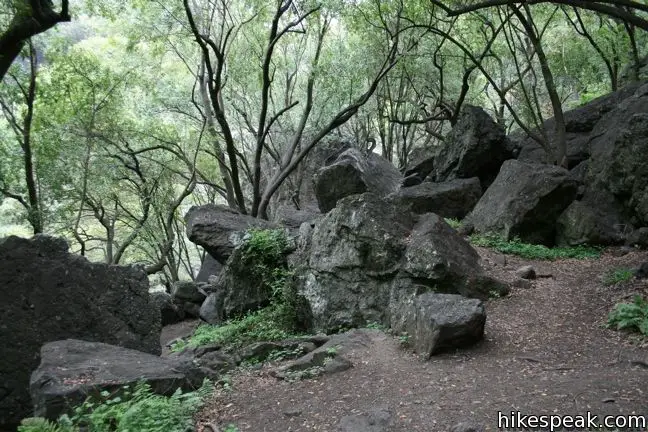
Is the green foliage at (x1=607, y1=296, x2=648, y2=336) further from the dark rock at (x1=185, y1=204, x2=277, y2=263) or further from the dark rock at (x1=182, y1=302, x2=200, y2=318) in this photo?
the dark rock at (x1=182, y1=302, x2=200, y2=318)

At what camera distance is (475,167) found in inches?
628

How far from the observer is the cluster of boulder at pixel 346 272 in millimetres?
6309

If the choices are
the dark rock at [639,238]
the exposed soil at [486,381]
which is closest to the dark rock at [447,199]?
the dark rock at [639,238]

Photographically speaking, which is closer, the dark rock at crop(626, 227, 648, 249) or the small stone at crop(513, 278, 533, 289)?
the small stone at crop(513, 278, 533, 289)

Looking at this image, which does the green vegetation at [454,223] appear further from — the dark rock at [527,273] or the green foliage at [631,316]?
the green foliage at [631,316]

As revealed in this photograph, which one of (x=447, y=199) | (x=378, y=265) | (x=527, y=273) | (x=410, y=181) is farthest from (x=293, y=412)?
(x=410, y=181)

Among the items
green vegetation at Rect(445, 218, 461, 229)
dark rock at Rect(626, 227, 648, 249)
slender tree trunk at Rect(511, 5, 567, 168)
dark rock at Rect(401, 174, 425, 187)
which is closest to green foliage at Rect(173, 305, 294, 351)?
green vegetation at Rect(445, 218, 461, 229)

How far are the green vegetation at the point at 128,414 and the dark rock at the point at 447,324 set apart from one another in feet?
9.64

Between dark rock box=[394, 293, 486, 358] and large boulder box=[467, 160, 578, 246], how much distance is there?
579 centimetres

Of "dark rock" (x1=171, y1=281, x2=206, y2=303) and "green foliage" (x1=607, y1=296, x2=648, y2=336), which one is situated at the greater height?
"dark rock" (x1=171, y1=281, x2=206, y2=303)

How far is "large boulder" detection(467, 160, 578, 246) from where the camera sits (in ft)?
37.8

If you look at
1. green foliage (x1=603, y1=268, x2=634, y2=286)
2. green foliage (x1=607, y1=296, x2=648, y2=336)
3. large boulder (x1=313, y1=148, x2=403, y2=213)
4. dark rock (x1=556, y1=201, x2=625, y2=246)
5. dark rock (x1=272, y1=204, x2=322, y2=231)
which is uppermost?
large boulder (x1=313, y1=148, x2=403, y2=213)

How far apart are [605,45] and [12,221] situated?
22602 millimetres

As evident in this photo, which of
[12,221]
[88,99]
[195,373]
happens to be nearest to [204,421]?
[195,373]
